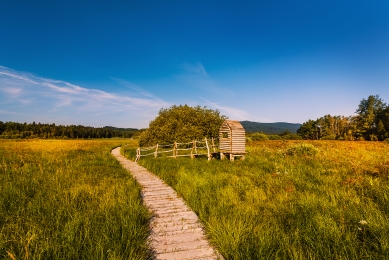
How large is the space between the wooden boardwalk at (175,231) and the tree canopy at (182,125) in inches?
940

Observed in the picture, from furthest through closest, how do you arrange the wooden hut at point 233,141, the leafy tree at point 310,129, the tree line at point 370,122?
the leafy tree at point 310,129 → the tree line at point 370,122 → the wooden hut at point 233,141

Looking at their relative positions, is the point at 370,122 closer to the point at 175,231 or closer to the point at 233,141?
the point at 233,141

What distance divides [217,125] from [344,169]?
990 inches

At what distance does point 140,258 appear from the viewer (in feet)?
10.3

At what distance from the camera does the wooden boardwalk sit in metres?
3.67

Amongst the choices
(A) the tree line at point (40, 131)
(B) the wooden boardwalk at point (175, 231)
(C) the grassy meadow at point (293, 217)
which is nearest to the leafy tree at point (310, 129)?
(C) the grassy meadow at point (293, 217)

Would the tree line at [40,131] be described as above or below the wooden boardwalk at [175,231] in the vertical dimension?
above

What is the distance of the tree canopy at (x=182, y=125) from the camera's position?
31.1 meters

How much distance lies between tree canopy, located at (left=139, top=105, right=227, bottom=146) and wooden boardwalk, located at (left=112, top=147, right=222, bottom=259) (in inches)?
940

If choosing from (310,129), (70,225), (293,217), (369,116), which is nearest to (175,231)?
(70,225)

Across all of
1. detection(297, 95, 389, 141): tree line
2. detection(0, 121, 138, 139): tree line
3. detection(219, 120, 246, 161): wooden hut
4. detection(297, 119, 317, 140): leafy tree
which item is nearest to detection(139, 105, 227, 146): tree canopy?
detection(219, 120, 246, 161): wooden hut

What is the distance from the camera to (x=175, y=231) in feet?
14.8

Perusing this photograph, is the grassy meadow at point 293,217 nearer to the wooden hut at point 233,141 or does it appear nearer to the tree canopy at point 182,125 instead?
the wooden hut at point 233,141

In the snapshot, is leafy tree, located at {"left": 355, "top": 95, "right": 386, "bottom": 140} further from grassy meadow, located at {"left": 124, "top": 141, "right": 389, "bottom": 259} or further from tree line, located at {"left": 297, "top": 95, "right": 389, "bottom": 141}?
grassy meadow, located at {"left": 124, "top": 141, "right": 389, "bottom": 259}
